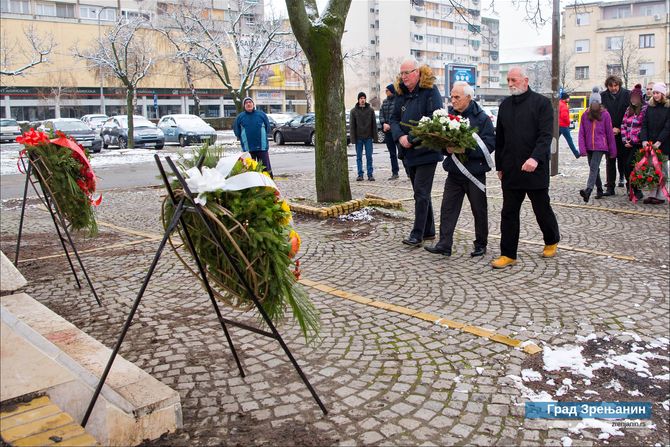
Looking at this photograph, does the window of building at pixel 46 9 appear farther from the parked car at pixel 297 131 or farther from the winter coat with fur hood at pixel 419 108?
the winter coat with fur hood at pixel 419 108

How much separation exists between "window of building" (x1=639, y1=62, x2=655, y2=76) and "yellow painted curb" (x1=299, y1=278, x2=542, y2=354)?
82.7m

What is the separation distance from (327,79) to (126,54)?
929 inches

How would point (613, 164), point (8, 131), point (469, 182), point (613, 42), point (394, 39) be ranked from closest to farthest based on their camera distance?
1. point (469, 182)
2. point (613, 164)
3. point (8, 131)
4. point (613, 42)
5. point (394, 39)

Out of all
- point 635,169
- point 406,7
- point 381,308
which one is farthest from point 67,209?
point 406,7

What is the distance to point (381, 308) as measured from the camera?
528 centimetres

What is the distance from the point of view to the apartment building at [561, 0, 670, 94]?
75812 mm

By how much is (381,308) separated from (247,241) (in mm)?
2386

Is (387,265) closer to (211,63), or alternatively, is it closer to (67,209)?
(67,209)

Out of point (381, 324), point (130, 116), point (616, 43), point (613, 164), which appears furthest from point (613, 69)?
point (381, 324)

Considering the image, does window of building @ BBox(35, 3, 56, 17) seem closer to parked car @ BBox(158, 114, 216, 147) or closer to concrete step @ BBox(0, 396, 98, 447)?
parked car @ BBox(158, 114, 216, 147)

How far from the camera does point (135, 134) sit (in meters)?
28.7

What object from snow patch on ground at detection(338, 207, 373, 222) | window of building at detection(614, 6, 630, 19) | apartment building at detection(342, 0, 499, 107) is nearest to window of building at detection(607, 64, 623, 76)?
window of building at detection(614, 6, 630, 19)

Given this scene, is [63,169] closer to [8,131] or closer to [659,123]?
[659,123]

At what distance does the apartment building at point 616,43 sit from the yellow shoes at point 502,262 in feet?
235
